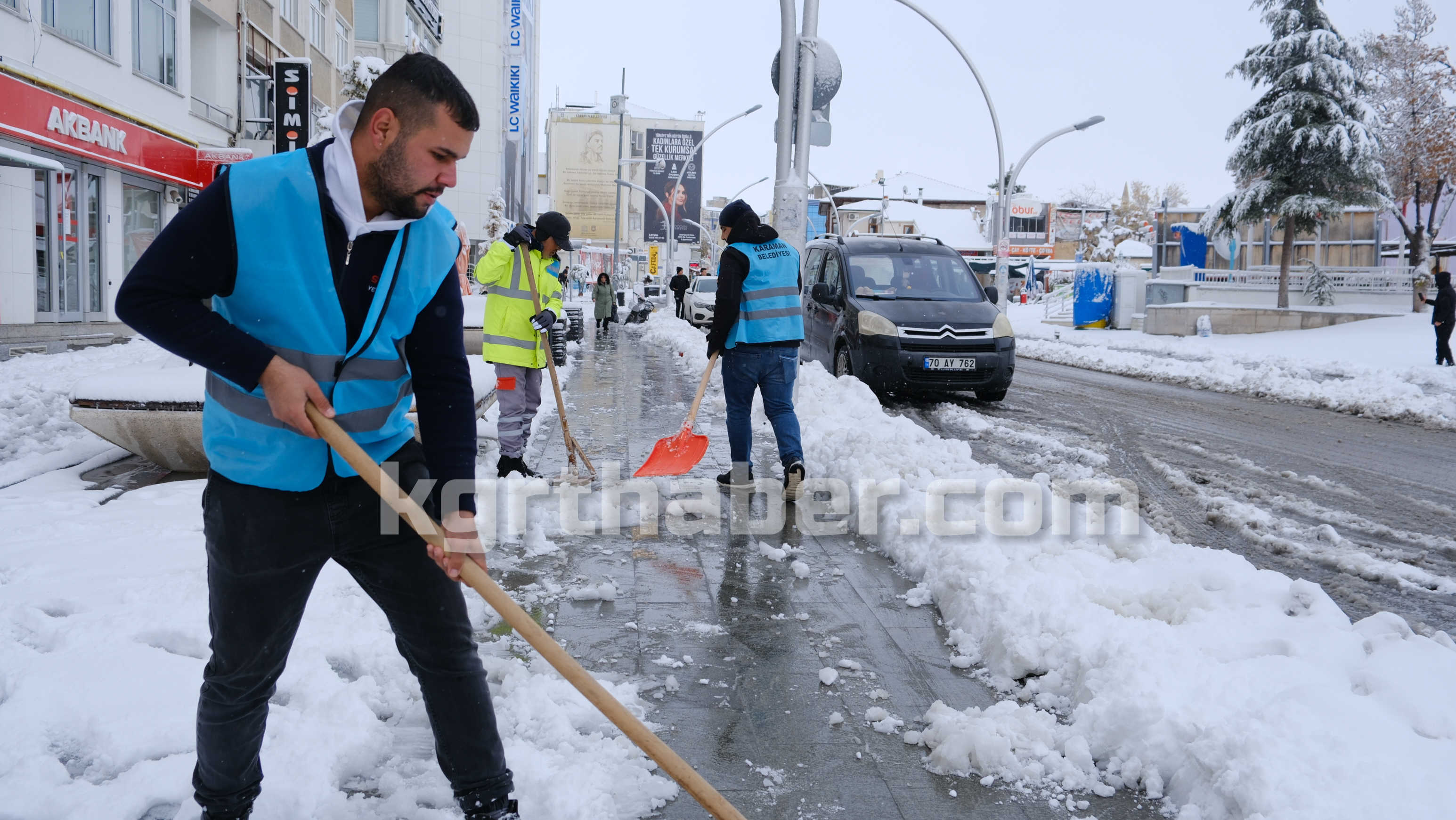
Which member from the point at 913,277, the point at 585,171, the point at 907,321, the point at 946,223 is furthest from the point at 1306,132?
the point at 585,171

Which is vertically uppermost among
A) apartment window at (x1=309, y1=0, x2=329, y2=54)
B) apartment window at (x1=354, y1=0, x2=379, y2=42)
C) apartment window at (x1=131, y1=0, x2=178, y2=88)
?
apartment window at (x1=354, y1=0, x2=379, y2=42)

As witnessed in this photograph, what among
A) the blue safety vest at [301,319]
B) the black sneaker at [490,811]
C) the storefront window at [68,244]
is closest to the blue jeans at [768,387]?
the black sneaker at [490,811]

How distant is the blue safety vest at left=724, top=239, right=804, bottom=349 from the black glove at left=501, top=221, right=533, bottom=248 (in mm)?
1259

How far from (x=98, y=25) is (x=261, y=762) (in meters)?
17.8

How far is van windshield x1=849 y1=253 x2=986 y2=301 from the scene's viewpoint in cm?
1205

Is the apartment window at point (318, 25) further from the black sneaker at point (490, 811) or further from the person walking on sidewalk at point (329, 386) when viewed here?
the black sneaker at point (490, 811)

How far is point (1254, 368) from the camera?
16.7 meters

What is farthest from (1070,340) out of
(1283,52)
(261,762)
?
(261,762)

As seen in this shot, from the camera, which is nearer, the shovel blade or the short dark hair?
the short dark hair

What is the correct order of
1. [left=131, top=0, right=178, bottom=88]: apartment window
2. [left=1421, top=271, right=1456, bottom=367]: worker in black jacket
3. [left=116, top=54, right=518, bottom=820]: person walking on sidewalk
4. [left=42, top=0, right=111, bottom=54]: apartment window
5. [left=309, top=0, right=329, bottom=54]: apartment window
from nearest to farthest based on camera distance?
[left=116, top=54, right=518, bottom=820]: person walking on sidewalk
[left=42, top=0, right=111, bottom=54]: apartment window
[left=1421, top=271, right=1456, bottom=367]: worker in black jacket
[left=131, top=0, right=178, bottom=88]: apartment window
[left=309, top=0, right=329, bottom=54]: apartment window

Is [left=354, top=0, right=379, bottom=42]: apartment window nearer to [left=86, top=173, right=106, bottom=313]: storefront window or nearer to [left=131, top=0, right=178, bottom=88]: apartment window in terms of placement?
[left=131, top=0, right=178, bottom=88]: apartment window

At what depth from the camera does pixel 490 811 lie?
238 centimetres

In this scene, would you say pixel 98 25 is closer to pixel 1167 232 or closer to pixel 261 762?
pixel 261 762

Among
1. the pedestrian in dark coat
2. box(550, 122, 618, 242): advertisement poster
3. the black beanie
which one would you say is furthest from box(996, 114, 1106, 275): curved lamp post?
box(550, 122, 618, 242): advertisement poster
